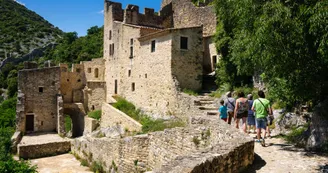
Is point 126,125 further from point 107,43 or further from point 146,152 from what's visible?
point 107,43

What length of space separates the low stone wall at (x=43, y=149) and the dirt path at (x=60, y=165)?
2.42 feet

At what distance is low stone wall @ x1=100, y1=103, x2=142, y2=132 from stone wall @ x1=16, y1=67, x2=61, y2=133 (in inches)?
222

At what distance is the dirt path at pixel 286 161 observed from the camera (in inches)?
250

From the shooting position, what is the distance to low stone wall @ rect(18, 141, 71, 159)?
1886 centimetres

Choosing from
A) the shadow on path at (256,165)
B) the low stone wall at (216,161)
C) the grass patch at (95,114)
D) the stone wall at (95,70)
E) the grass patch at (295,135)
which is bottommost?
the grass patch at (95,114)

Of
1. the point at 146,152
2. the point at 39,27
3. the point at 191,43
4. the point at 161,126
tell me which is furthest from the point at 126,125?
the point at 39,27

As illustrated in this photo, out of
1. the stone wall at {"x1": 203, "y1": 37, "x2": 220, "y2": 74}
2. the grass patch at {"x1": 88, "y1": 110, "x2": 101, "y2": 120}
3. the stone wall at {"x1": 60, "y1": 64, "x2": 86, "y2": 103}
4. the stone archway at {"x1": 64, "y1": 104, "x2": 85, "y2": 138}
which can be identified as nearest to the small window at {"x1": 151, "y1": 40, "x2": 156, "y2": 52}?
the stone wall at {"x1": 203, "y1": 37, "x2": 220, "y2": 74}

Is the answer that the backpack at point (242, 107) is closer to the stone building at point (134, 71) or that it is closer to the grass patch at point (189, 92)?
the stone building at point (134, 71)

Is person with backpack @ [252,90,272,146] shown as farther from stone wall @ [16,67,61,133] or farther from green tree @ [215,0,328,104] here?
stone wall @ [16,67,61,133]

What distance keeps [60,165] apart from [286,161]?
13848 millimetres

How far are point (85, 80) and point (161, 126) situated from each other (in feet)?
58.7

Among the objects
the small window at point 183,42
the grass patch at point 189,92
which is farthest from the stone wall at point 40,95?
the grass patch at point 189,92

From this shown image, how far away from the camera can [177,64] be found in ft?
60.6

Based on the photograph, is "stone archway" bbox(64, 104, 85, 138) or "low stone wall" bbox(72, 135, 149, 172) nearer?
"low stone wall" bbox(72, 135, 149, 172)
